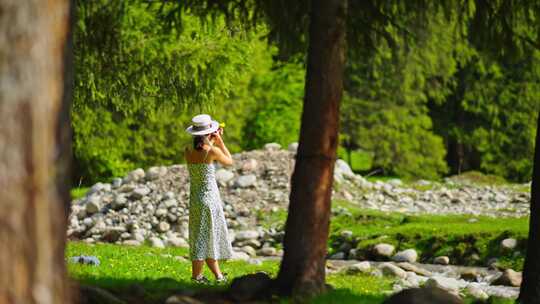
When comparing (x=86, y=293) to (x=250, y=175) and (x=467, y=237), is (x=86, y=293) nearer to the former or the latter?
(x=467, y=237)

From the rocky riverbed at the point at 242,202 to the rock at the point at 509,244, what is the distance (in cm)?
446

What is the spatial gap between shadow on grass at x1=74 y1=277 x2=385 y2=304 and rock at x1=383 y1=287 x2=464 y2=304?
69cm

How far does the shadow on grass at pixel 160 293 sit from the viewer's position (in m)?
7.84

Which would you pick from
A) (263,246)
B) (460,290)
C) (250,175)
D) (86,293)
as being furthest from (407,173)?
(86,293)

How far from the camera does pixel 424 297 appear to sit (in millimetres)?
7465

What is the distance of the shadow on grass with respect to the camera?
784 centimetres

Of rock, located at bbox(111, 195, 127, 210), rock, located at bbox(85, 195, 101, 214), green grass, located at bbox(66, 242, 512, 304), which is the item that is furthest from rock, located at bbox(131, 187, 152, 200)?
green grass, located at bbox(66, 242, 512, 304)

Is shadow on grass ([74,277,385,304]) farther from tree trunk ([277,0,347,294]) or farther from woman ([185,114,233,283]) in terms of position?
woman ([185,114,233,283])

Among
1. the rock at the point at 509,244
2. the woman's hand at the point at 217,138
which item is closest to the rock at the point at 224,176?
the rock at the point at 509,244

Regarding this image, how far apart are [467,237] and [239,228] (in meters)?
6.07

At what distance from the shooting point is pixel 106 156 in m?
34.1

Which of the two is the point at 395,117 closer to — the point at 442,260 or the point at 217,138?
the point at 442,260

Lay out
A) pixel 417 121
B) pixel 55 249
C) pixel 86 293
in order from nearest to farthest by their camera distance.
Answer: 1. pixel 55 249
2. pixel 86 293
3. pixel 417 121

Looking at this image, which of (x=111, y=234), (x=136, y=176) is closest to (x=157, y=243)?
(x=111, y=234)
